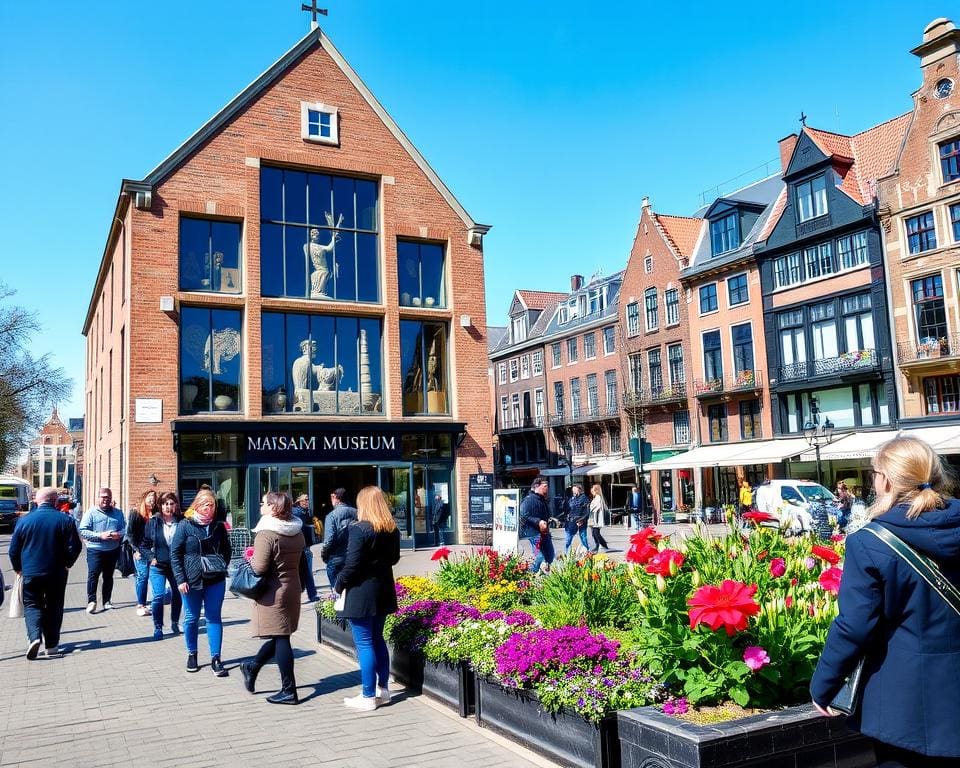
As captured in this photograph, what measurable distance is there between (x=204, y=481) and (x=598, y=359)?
98.4 ft

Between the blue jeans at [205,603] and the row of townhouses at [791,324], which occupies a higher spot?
the row of townhouses at [791,324]

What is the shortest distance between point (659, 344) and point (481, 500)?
74.3 ft

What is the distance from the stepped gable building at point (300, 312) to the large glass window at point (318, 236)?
43 mm

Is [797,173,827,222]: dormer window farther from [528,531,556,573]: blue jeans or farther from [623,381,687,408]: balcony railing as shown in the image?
[528,531,556,573]: blue jeans

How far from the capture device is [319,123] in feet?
77.5

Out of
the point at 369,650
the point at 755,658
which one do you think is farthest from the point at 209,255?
the point at 755,658

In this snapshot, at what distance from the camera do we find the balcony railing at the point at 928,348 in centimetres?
2811

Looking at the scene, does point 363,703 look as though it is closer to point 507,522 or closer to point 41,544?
point 41,544

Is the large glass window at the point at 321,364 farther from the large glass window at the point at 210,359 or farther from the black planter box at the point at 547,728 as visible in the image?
the black planter box at the point at 547,728

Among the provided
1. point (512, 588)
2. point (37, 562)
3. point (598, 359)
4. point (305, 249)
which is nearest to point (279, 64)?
point (305, 249)

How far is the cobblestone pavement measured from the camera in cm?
562

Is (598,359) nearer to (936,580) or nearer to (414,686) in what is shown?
(414,686)

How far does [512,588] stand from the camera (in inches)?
320

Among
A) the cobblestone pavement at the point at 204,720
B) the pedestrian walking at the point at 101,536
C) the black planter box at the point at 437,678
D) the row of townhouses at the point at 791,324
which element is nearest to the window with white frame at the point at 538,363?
the row of townhouses at the point at 791,324
